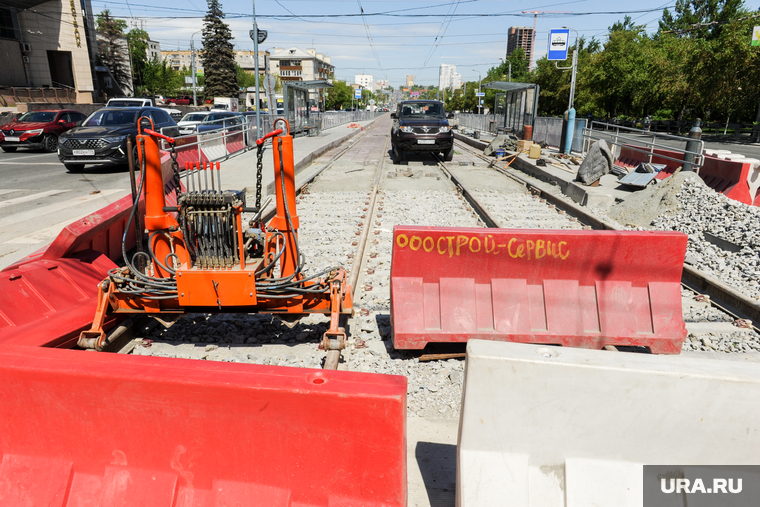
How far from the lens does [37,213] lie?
9531 millimetres

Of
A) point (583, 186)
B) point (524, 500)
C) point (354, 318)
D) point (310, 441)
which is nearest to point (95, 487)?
point (310, 441)

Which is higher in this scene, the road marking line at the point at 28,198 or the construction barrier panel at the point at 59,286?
the construction barrier panel at the point at 59,286

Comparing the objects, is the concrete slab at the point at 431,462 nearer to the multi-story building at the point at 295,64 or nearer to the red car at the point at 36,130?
the red car at the point at 36,130

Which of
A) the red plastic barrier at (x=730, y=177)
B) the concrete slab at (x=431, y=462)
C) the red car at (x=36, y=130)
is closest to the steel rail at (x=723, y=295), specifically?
the concrete slab at (x=431, y=462)

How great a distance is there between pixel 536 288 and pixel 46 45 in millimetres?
55974

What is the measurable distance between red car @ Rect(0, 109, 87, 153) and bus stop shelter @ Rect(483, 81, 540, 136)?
20.4m

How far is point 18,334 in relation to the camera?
3.56 meters

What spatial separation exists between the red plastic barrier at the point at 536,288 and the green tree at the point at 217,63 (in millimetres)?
80847

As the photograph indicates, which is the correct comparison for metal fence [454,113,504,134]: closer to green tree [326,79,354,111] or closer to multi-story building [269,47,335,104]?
green tree [326,79,354,111]

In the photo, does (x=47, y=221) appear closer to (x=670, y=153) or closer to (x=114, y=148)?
(x=114, y=148)

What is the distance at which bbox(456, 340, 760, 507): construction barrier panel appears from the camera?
6.61 ft

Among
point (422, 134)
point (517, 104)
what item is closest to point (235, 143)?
point (422, 134)

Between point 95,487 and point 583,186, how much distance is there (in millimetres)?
12279

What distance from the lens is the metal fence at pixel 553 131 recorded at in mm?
19484
